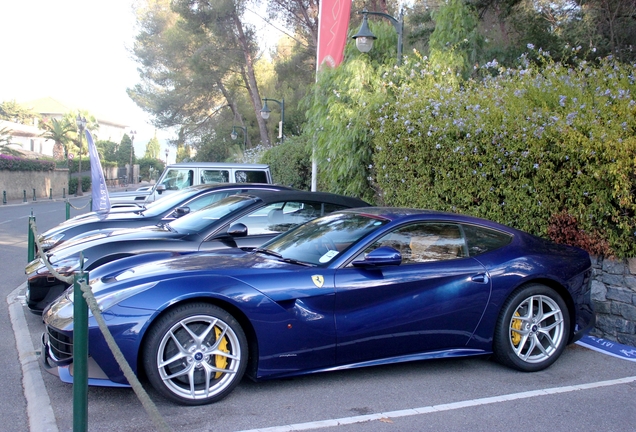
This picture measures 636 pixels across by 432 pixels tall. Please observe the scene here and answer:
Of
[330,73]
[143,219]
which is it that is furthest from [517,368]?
[330,73]

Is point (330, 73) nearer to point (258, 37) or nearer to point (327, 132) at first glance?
point (327, 132)

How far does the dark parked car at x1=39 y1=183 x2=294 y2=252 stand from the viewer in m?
8.10

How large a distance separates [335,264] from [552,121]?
331cm

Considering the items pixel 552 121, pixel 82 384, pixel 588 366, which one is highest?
pixel 552 121

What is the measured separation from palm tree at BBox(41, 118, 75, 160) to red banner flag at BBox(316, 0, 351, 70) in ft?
145

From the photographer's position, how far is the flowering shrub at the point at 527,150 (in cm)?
581

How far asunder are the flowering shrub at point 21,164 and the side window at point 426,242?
3398cm

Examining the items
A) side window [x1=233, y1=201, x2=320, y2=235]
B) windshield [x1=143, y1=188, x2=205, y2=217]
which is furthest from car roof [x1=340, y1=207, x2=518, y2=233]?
windshield [x1=143, y1=188, x2=205, y2=217]

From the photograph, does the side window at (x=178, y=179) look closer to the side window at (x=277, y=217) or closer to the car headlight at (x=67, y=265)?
the side window at (x=277, y=217)

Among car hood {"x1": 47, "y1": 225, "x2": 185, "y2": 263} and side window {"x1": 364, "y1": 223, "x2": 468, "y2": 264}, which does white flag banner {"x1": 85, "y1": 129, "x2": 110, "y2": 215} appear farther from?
side window {"x1": 364, "y1": 223, "x2": 468, "y2": 264}

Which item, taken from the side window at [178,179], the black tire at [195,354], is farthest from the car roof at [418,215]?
the side window at [178,179]

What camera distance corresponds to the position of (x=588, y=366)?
5281mm

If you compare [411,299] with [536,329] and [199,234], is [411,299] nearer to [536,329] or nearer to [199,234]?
[536,329]

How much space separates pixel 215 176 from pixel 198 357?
33.5 ft
